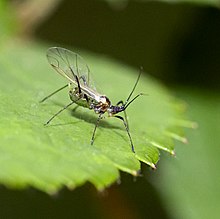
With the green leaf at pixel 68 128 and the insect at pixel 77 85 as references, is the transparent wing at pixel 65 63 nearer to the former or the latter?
the insect at pixel 77 85

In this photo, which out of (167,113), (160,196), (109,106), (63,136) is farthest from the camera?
(160,196)

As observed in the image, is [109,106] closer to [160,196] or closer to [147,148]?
[147,148]

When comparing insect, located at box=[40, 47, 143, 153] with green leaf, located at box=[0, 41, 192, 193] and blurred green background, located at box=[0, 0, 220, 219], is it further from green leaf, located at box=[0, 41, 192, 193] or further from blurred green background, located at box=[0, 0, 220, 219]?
blurred green background, located at box=[0, 0, 220, 219]

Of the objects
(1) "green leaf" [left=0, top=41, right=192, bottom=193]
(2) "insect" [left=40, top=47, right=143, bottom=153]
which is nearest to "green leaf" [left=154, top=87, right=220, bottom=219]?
(1) "green leaf" [left=0, top=41, right=192, bottom=193]

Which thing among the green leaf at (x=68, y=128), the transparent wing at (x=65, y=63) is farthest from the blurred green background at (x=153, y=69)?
the transparent wing at (x=65, y=63)

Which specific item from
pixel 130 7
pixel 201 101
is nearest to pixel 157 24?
pixel 130 7

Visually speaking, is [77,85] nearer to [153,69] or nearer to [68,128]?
[68,128]
